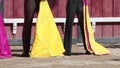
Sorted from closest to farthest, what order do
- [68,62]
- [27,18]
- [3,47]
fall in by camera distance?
[68,62] → [3,47] → [27,18]

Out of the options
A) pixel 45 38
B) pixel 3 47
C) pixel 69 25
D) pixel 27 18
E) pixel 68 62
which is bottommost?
pixel 68 62

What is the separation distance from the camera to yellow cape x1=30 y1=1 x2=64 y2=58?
7852 millimetres

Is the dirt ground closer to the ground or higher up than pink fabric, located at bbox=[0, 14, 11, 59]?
closer to the ground

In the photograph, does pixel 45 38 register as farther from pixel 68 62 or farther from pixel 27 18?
pixel 68 62

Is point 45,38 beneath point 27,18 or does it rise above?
beneath

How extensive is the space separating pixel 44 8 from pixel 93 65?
1.51 meters

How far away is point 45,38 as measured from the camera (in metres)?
7.94

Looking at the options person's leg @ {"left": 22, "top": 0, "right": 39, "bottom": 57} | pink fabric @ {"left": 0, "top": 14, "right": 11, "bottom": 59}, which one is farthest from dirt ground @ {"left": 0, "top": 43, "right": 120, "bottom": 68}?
person's leg @ {"left": 22, "top": 0, "right": 39, "bottom": 57}

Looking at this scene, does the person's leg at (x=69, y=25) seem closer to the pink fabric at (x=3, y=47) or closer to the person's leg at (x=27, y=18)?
the person's leg at (x=27, y=18)

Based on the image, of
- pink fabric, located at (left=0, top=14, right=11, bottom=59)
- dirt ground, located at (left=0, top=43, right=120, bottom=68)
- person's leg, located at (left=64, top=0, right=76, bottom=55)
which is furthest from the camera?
person's leg, located at (left=64, top=0, right=76, bottom=55)

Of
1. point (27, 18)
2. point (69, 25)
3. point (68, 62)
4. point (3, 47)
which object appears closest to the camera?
point (68, 62)

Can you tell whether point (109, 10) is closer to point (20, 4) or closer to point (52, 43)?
point (20, 4)

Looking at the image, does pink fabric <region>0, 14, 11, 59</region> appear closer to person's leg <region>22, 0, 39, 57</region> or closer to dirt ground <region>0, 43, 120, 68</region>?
dirt ground <region>0, 43, 120, 68</region>

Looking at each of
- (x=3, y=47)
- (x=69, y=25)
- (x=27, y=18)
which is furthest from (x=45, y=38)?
(x=3, y=47)
